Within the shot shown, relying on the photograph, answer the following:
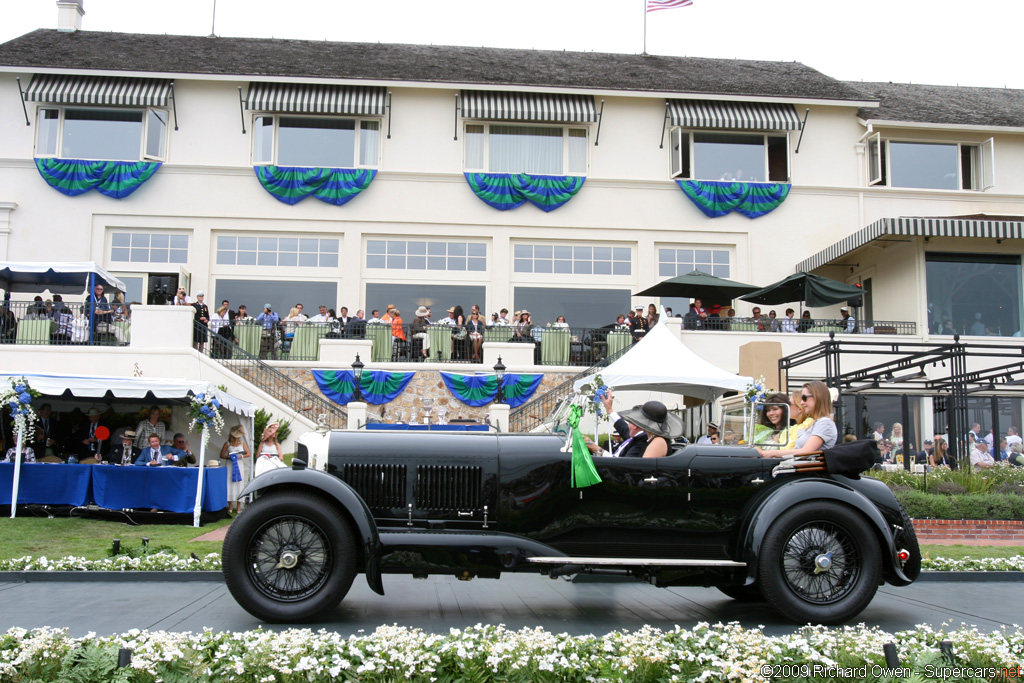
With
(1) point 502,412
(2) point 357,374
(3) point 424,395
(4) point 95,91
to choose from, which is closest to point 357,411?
(2) point 357,374

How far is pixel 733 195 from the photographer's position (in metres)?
24.9

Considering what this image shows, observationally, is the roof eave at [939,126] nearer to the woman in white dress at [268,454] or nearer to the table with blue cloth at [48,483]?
the woman in white dress at [268,454]

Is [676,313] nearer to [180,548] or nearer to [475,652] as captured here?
[180,548]

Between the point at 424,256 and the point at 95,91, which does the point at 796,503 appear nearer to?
the point at 424,256

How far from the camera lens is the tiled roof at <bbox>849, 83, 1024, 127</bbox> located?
25.5 metres

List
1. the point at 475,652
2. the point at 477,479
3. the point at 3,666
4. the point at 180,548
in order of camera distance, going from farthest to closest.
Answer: the point at 180,548 → the point at 477,479 → the point at 475,652 → the point at 3,666

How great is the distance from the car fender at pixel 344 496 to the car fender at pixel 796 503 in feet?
8.70

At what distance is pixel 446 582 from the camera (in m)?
8.29

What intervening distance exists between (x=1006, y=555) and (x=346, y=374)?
13.5 meters

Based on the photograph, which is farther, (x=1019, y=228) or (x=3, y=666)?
(x=1019, y=228)

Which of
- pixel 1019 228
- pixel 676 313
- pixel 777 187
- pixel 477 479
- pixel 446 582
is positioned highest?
pixel 777 187

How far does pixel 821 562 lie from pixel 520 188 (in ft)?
63.5

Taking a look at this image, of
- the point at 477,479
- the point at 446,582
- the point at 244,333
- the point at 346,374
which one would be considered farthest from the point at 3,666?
the point at 244,333

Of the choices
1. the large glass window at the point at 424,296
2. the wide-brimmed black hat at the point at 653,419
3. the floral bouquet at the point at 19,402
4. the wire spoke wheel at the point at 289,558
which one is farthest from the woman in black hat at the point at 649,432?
the large glass window at the point at 424,296
